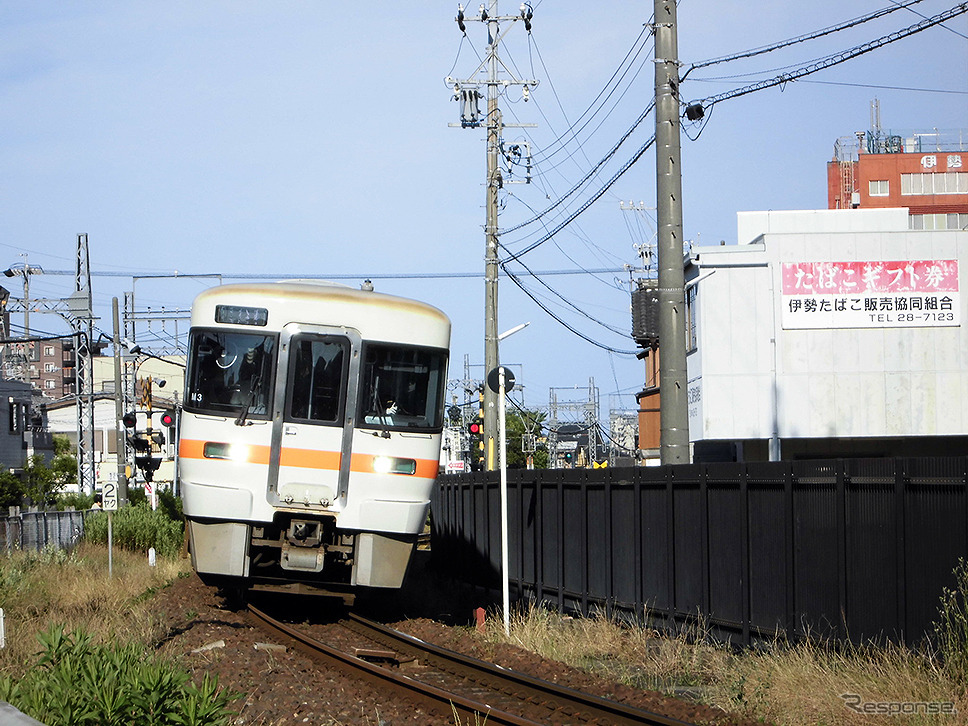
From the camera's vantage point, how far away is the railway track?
8.26 m

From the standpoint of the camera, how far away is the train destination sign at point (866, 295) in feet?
103

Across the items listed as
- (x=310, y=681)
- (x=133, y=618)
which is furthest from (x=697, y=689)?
(x=133, y=618)

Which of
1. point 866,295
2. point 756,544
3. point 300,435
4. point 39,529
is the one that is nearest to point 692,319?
point 866,295

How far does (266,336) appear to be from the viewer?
12.0 meters

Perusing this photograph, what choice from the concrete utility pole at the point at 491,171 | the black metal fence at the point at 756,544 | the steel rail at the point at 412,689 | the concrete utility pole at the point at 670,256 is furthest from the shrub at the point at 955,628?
the concrete utility pole at the point at 491,171

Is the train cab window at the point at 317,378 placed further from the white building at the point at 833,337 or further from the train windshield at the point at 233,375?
the white building at the point at 833,337

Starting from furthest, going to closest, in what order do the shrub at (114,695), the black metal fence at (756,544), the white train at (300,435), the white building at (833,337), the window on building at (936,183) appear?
the window on building at (936,183) < the white building at (833,337) < the white train at (300,435) < the black metal fence at (756,544) < the shrub at (114,695)

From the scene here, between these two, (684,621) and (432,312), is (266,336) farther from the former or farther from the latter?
(684,621)

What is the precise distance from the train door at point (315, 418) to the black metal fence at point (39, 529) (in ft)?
41.6

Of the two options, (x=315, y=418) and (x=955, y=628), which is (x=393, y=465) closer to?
(x=315, y=418)

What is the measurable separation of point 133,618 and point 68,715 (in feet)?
21.1

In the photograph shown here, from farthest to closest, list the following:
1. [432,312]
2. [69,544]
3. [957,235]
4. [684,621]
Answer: [957,235], [69,544], [432,312], [684,621]

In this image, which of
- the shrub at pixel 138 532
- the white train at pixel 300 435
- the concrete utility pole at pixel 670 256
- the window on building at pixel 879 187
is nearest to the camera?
the white train at pixel 300 435

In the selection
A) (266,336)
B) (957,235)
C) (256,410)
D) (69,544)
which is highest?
(957,235)
